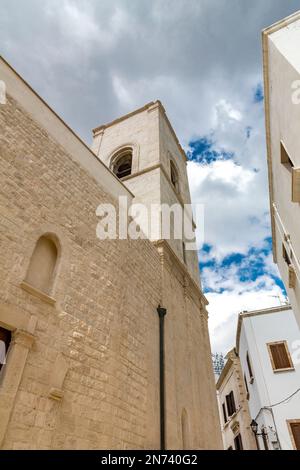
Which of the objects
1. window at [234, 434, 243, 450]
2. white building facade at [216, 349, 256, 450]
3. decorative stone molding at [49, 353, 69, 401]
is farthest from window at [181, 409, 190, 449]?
window at [234, 434, 243, 450]

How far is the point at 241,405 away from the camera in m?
17.0

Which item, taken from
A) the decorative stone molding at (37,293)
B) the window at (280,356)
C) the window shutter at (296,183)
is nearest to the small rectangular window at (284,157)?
the window shutter at (296,183)

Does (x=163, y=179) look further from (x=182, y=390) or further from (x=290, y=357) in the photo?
(x=290, y=357)

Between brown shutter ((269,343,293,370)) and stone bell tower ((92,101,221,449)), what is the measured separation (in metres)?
4.44

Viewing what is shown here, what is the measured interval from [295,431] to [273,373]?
2.18m

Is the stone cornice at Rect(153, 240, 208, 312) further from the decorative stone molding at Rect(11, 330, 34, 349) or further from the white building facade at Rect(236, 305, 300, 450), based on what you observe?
the decorative stone molding at Rect(11, 330, 34, 349)

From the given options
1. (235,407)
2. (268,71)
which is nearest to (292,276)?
(268,71)

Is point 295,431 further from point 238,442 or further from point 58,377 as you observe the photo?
point 58,377

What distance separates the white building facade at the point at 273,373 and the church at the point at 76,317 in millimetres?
4505

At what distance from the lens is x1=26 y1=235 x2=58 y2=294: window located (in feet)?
15.6

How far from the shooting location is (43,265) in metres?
5.01

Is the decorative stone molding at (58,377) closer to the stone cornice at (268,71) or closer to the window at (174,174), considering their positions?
the stone cornice at (268,71)

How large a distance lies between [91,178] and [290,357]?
11984mm

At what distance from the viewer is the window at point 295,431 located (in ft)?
37.5
